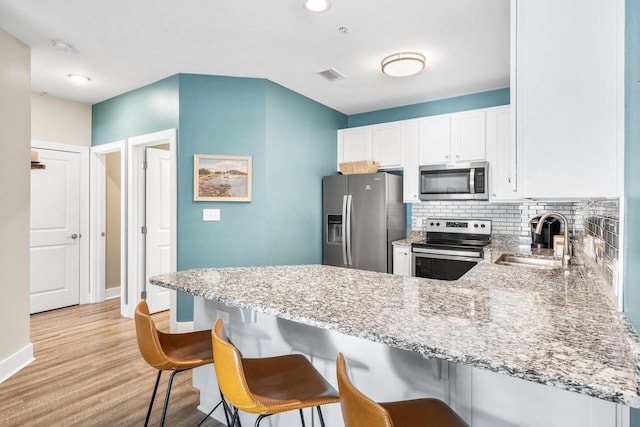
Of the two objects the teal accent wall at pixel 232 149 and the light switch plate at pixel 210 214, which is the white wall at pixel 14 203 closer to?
the teal accent wall at pixel 232 149

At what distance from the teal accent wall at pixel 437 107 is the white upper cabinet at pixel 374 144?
264mm

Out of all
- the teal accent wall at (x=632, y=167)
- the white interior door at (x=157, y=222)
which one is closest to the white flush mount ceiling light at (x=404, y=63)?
the teal accent wall at (x=632, y=167)

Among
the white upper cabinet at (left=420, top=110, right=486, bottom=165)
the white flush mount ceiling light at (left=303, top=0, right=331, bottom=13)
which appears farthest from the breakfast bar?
the white upper cabinet at (left=420, top=110, right=486, bottom=165)

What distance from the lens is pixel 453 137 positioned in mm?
3838

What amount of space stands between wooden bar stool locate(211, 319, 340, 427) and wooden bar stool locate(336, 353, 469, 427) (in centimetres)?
20

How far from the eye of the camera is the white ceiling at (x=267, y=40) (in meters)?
2.35

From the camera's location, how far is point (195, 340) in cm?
172

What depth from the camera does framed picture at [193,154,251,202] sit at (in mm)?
3416

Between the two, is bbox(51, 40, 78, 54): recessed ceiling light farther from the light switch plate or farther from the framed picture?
the light switch plate

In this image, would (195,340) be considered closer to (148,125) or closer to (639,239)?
(639,239)

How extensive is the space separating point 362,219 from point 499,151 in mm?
1592

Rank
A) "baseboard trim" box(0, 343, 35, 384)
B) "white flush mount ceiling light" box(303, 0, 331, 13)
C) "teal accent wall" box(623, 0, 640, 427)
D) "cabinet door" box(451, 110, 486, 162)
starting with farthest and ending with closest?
"cabinet door" box(451, 110, 486, 162)
"baseboard trim" box(0, 343, 35, 384)
"white flush mount ceiling light" box(303, 0, 331, 13)
"teal accent wall" box(623, 0, 640, 427)

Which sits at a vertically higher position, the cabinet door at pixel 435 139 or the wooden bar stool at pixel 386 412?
the cabinet door at pixel 435 139

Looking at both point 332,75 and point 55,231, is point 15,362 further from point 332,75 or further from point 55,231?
point 332,75
